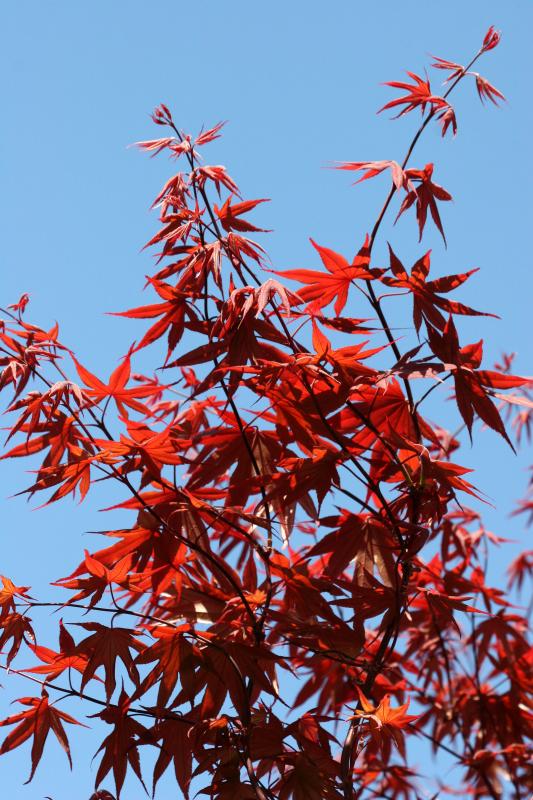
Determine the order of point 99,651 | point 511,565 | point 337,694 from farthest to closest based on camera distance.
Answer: point 511,565 < point 337,694 < point 99,651

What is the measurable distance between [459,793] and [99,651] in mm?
2162

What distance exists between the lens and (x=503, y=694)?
10.3 feet

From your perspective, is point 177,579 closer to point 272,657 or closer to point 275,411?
point 272,657

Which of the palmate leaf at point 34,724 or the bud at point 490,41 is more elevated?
the bud at point 490,41

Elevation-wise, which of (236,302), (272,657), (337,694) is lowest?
(272,657)

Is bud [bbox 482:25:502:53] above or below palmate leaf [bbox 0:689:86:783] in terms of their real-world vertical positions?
above

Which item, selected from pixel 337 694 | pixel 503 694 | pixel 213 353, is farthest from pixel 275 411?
pixel 503 694

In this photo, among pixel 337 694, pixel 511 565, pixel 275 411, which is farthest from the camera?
pixel 511 565

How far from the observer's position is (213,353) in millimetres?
1629

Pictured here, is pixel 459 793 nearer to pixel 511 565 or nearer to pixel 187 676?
pixel 511 565

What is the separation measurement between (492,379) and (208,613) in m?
0.69

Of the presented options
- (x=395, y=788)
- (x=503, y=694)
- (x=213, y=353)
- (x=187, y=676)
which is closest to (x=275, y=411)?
(x=213, y=353)

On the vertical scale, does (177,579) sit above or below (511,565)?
below

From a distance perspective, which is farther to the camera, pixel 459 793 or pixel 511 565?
pixel 511 565
